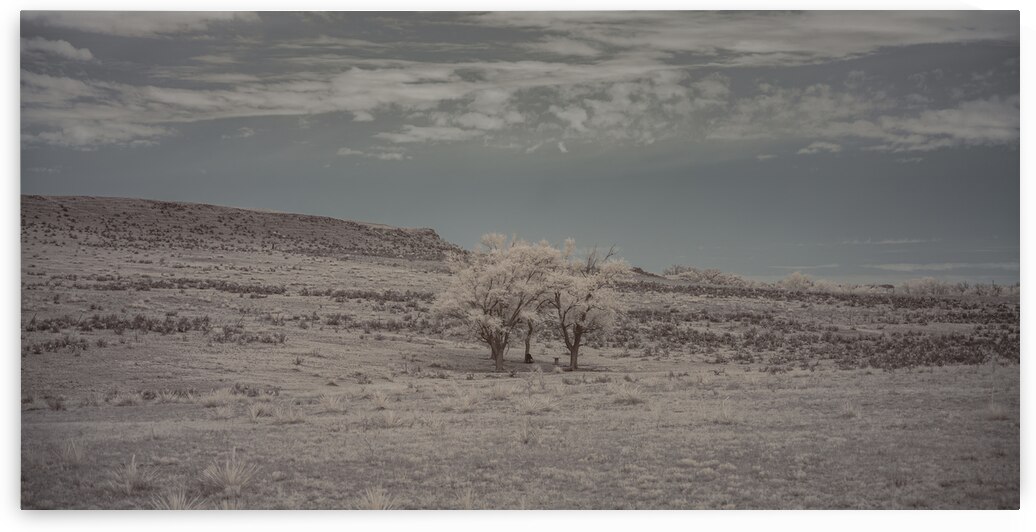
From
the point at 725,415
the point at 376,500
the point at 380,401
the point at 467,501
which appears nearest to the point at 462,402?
the point at 380,401

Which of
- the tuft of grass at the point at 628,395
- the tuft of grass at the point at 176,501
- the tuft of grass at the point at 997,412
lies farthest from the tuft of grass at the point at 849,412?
the tuft of grass at the point at 176,501

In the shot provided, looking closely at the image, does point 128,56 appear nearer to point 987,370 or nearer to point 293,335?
point 293,335

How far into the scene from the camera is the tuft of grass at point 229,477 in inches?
500

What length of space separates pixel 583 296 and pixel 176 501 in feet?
66.6

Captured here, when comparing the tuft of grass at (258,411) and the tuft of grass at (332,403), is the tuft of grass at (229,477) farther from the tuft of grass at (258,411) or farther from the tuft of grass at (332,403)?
the tuft of grass at (332,403)

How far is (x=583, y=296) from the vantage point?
1225 inches

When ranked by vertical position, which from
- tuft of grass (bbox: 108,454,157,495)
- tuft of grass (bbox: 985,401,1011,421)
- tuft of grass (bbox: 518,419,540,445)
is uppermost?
tuft of grass (bbox: 985,401,1011,421)

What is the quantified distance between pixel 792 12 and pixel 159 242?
51.8 metres

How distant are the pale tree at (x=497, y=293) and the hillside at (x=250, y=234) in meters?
12.2

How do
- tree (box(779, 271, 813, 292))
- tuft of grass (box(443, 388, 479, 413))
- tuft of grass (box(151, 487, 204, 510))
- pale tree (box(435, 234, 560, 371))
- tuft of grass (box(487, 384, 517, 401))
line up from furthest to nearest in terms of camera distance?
pale tree (box(435, 234, 560, 371)), tuft of grass (box(487, 384, 517, 401)), tree (box(779, 271, 813, 292)), tuft of grass (box(443, 388, 479, 413)), tuft of grass (box(151, 487, 204, 510))

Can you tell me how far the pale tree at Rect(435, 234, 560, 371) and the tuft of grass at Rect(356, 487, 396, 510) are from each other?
16.4 metres

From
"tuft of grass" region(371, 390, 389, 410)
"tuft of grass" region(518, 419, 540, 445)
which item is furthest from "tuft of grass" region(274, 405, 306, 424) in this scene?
"tuft of grass" region(518, 419, 540, 445)

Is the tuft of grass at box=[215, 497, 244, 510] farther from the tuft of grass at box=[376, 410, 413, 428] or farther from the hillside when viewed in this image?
the hillside

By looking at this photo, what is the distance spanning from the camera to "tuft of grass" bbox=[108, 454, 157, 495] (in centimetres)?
1282
